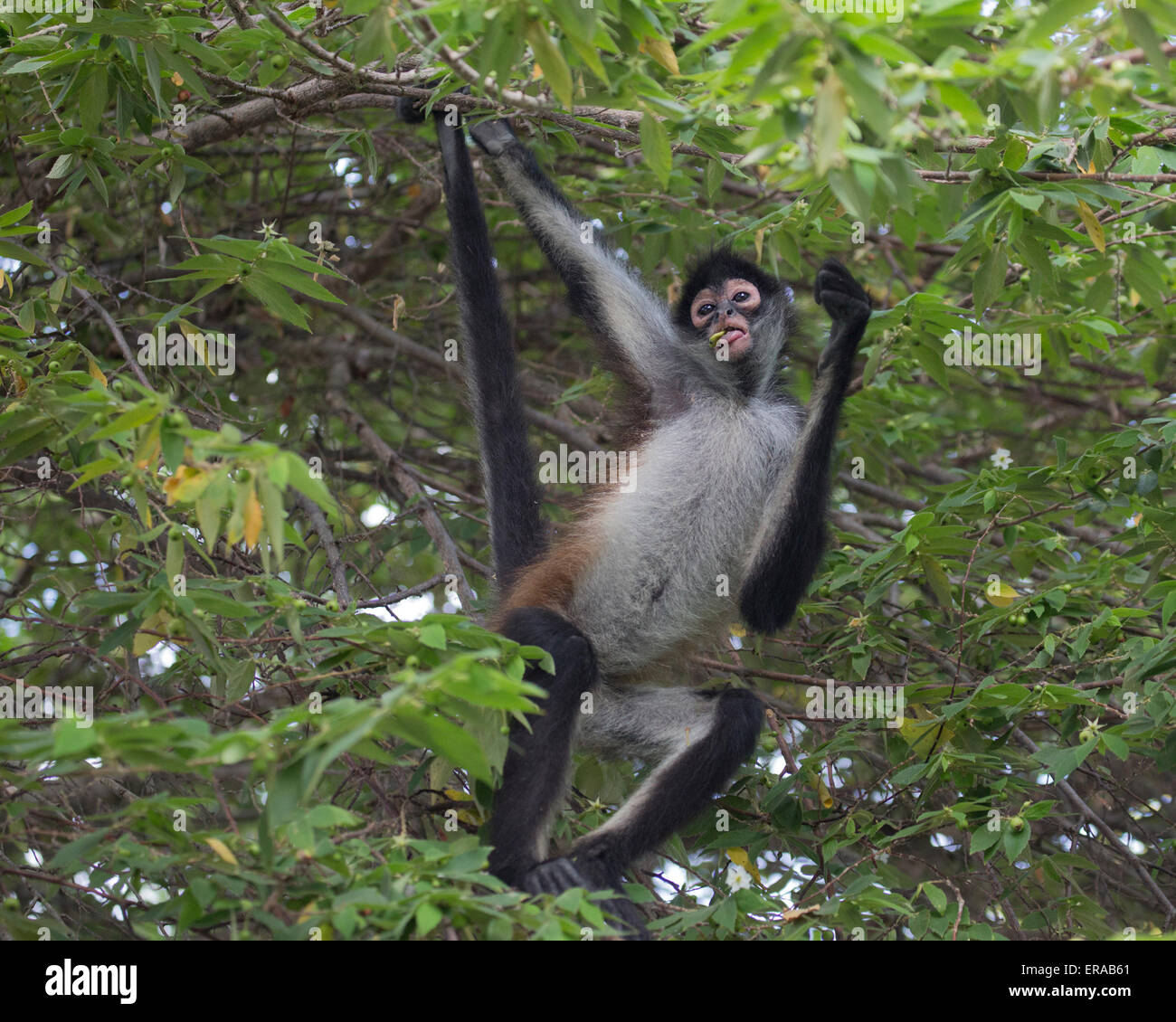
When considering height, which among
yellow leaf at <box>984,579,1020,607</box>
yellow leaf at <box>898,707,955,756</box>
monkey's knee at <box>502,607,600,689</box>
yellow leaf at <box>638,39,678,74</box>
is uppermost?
yellow leaf at <box>638,39,678,74</box>

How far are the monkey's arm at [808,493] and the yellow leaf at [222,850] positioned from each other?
2235mm

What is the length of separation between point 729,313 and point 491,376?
1048mm

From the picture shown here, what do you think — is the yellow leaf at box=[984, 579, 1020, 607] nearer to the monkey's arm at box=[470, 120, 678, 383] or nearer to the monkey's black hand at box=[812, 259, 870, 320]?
the monkey's black hand at box=[812, 259, 870, 320]

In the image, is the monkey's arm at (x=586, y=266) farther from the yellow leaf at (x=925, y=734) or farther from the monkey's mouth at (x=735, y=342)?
the yellow leaf at (x=925, y=734)

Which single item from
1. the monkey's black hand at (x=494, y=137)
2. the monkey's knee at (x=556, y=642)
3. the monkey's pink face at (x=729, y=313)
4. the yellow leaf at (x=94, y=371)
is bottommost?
the monkey's knee at (x=556, y=642)

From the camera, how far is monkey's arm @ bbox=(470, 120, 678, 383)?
467 cm

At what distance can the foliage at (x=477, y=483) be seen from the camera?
2.44 metres

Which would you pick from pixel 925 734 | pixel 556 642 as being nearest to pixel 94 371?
pixel 556 642

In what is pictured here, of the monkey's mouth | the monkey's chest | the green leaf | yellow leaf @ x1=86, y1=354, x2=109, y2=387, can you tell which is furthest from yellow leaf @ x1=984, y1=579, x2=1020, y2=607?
yellow leaf @ x1=86, y1=354, x2=109, y2=387

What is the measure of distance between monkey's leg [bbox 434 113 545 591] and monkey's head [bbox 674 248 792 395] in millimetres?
864

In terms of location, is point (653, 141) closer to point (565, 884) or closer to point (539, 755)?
point (539, 755)

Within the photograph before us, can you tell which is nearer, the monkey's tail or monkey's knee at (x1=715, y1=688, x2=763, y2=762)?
monkey's knee at (x1=715, y1=688, x2=763, y2=762)

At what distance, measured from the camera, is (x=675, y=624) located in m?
4.35

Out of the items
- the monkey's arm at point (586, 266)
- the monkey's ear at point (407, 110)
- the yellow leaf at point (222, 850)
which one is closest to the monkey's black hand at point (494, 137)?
the monkey's arm at point (586, 266)
